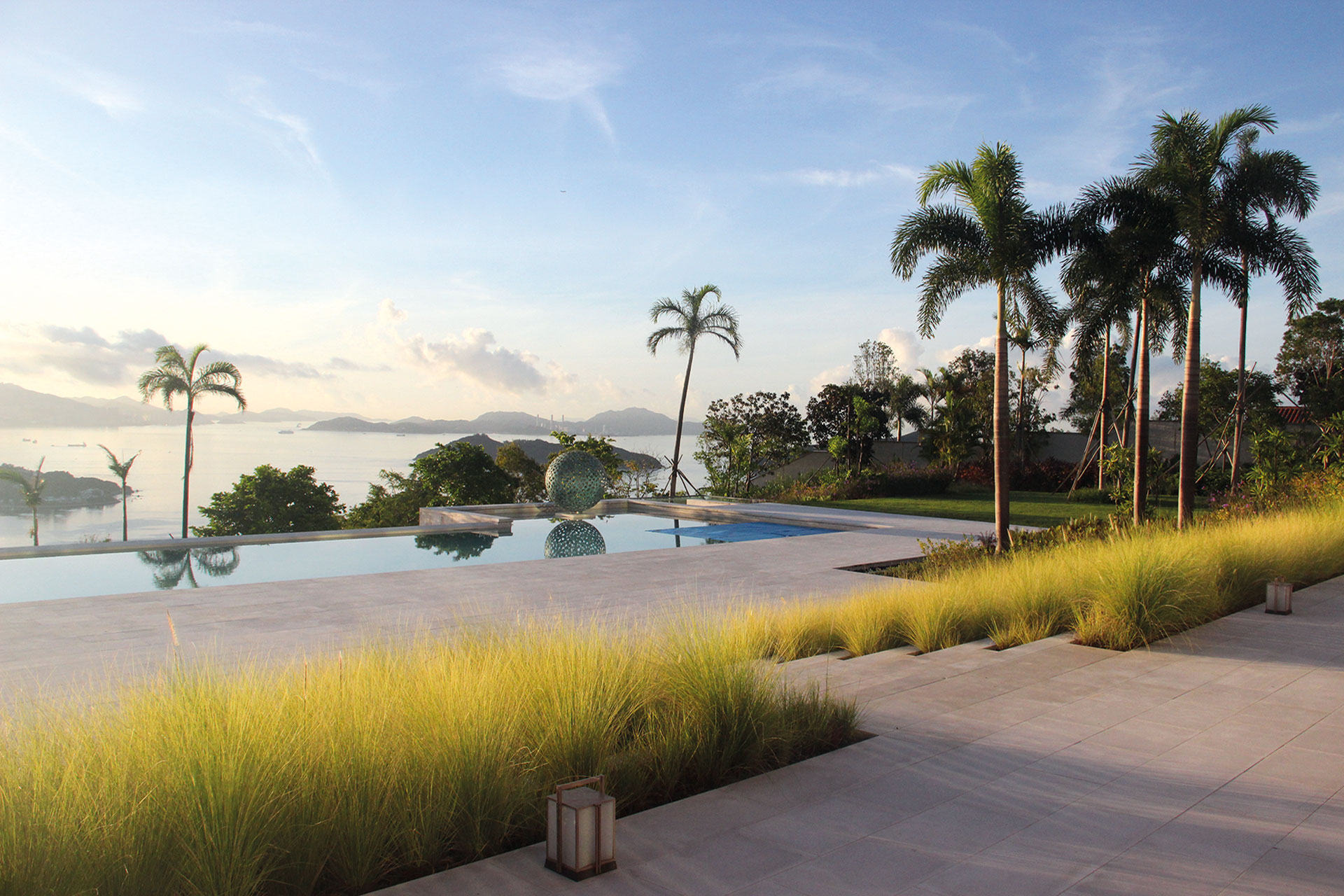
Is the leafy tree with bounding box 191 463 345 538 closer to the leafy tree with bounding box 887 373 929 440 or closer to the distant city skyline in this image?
the distant city skyline

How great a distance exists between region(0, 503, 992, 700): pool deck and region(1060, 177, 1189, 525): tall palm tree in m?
4.90

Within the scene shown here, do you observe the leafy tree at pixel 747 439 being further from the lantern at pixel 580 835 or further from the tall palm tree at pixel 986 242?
the lantern at pixel 580 835

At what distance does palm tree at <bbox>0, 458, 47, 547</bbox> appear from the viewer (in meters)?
23.0

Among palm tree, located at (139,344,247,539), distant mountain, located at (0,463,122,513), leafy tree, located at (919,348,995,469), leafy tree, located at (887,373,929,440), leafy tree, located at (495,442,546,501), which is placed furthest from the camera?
leafy tree, located at (887,373,929,440)

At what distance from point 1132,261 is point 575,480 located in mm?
9241

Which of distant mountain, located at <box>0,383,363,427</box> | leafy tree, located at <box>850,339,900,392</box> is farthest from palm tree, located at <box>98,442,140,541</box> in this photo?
leafy tree, located at <box>850,339,900,392</box>

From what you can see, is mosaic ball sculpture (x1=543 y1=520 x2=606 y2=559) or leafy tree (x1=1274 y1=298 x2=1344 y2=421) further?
leafy tree (x1=1274 y1=298 x2=1344 y2=421)

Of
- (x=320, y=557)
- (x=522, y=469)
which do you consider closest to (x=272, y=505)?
(x=522, y=469)

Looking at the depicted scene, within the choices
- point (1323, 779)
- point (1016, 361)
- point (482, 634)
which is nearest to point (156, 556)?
point (482, 634)

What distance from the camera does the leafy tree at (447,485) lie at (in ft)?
64.7

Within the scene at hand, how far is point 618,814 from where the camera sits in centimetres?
279

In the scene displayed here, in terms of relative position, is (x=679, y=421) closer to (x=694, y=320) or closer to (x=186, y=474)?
(x=694, y=320)

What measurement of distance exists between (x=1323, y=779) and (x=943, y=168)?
9.15 m

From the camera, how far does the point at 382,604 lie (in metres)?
6.78
